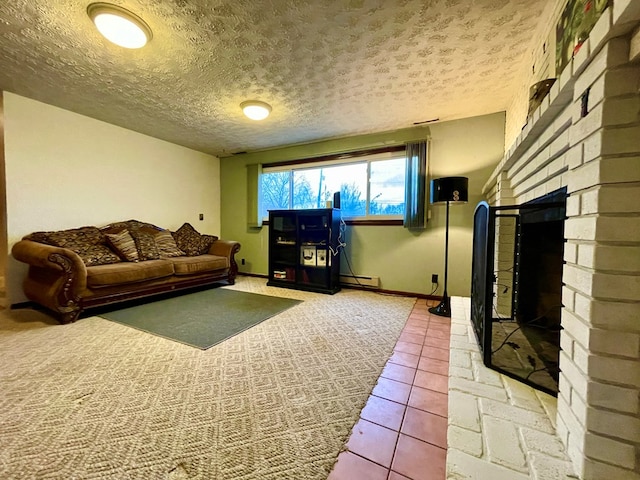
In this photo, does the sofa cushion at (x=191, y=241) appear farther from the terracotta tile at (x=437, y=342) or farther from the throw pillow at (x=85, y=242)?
the terracotta tile at (x=437, y=342)

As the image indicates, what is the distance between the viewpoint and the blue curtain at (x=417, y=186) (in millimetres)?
3299

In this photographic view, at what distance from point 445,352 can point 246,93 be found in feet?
9.57

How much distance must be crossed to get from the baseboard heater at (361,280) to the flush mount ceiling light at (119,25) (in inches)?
130

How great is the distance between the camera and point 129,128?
360cm

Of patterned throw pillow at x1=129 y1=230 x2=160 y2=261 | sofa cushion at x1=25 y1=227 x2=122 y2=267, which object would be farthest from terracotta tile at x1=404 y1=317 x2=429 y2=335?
sofa cushion at x1=25 y1=227 x2=122 y2=267

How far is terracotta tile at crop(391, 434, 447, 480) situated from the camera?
94cm

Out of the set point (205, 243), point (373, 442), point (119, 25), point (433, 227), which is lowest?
point (373, 442)

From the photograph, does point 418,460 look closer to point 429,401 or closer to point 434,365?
point 429,401

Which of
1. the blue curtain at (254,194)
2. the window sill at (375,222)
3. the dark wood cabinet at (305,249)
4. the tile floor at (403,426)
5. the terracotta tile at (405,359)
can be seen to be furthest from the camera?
the blue curtain at (254,194)

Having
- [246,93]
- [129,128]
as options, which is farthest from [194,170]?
[246,93]

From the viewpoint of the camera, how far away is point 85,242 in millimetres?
2932

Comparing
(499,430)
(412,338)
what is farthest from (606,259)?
(412,338)

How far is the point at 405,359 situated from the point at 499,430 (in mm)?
793

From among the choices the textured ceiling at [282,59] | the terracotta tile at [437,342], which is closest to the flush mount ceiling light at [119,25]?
the textured ceiling at [282,59]
